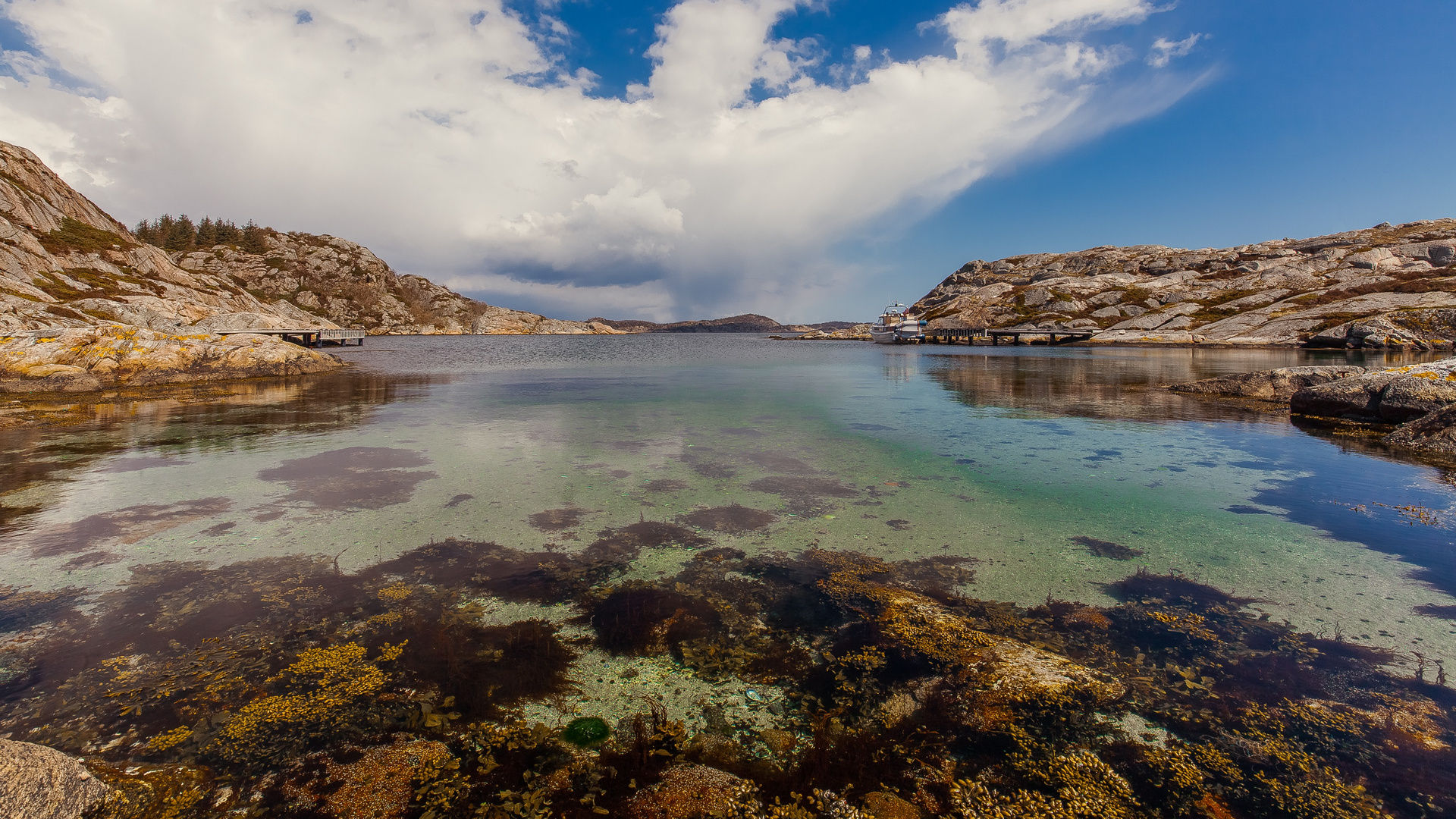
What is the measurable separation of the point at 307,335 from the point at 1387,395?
92.9m

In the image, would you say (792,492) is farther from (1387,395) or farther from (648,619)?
(1387,395)

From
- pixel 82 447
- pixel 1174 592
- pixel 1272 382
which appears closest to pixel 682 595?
pixel 1174 592

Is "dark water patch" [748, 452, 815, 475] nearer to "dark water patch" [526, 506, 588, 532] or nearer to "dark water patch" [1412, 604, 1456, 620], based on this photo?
"dark water patch" [526, 506, 588, 532]

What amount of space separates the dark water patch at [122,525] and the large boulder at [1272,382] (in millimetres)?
33328

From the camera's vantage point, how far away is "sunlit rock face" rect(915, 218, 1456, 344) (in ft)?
237

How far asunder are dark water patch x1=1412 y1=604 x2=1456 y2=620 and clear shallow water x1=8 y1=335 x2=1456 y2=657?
0.06 m

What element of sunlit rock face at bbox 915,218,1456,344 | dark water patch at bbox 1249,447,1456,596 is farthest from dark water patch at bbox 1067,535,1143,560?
sunlit rock face at bbox 915,218,1456,344

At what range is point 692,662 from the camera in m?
5.22

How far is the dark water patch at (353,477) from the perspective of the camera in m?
10.2

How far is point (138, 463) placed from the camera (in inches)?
486

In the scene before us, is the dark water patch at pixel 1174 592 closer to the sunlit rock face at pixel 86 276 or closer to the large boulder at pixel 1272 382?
the large boulder at pixel 1272 382

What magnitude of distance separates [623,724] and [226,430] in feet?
60.9

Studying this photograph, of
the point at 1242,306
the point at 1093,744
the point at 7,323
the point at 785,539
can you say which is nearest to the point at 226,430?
Result: the point at 785,539

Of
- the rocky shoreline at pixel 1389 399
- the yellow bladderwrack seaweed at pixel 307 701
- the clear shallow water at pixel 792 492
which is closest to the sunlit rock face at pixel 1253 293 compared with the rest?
the rocky shoreline at pixel 1389 399
